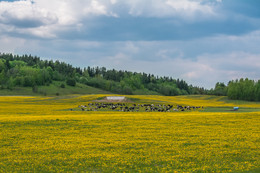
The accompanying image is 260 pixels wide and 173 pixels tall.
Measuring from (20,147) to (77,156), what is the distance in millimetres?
6477

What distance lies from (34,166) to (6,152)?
5.42 m

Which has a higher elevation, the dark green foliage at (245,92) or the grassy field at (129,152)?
the dark green foliage at (245,92)

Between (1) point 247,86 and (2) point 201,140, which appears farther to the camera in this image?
(1) point 247,86

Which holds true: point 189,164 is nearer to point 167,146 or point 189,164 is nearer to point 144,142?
point 167,146

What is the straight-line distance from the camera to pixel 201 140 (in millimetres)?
27656

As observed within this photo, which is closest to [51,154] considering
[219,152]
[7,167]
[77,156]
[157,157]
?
[77,156]

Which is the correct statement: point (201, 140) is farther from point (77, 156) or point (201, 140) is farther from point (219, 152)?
point (77, 156)

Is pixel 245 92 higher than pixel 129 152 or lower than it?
higher

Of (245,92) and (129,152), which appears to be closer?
(129,152)

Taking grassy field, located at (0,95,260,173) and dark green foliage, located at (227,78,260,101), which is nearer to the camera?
grassy field, located at (0,95,260,173)

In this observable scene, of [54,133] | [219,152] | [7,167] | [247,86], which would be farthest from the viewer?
[247,86]

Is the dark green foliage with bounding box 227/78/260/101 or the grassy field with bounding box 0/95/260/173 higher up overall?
the dark green foliage with bounding box 227/78/260/101

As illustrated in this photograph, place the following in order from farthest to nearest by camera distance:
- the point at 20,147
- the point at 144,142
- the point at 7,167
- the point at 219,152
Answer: the point at 144,142, the point at 20,147, the point at 219,152, the point at 7,167

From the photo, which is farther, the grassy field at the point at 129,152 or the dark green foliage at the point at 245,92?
the dark green foliage at the point at 245,92
